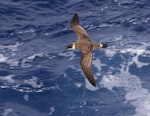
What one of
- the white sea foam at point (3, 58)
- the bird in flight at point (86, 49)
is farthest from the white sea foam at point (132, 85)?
the white sea foam at point (3, 58)

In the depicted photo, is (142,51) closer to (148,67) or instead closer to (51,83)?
(148,67)

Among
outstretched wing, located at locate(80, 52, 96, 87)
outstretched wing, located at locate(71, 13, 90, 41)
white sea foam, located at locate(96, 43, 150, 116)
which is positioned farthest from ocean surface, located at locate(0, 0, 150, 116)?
outstretched wing, located at locate(80, 52, 96, 87)

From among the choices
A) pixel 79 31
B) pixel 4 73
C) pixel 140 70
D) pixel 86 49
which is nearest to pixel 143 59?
pixel 140 70

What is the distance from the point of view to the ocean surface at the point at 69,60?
20.9 metres

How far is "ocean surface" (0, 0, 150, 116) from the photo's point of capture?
2092cm

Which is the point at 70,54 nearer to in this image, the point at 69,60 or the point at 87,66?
the point at 69,60

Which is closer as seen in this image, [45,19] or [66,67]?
[66,67]

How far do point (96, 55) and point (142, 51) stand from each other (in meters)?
2.29

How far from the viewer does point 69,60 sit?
23.5 m

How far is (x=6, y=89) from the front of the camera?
21656mm

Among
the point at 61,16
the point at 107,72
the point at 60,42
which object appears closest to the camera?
the point at 107,72

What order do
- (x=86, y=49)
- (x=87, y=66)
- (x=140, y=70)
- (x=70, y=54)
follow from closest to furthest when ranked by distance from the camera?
(x=87, y=66)
(x=86, y=49)
(x=140, y=70)
(x=70, y=54)

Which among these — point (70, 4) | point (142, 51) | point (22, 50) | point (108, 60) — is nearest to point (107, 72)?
point (108, 60)

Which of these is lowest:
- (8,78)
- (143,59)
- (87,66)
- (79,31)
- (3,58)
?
(143,59)
